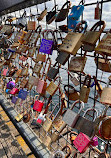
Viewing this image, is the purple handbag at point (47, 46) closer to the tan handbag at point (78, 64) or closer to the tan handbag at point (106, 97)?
the tan handbag at point (78, 64)

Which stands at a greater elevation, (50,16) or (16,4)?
(16,4)

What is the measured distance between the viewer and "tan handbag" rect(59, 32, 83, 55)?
3.61 feet

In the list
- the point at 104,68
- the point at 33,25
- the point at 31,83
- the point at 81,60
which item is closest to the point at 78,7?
the point at 81,60

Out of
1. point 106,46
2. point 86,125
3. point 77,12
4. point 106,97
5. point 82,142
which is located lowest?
point 82,142

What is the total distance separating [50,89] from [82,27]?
25.5 inches

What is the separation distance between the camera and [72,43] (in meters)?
1.12

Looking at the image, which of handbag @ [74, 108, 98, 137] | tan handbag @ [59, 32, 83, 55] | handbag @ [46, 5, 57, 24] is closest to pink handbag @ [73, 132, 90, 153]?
handbag @ [74, 108, 98, 137]

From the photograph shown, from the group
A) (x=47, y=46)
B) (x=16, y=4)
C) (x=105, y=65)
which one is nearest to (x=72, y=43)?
(x=105, y=65)

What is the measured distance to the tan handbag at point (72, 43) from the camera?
1.10m

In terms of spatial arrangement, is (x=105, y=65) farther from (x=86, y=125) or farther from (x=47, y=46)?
(x=47, y=46)

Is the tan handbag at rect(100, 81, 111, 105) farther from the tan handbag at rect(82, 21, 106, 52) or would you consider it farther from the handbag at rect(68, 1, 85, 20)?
the handbag at rect(68, 1, 85, 20)

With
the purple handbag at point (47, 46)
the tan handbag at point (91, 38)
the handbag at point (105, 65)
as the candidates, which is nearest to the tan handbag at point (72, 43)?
the tan handbag at point (91, 38)

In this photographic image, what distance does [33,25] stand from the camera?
5.97 ft

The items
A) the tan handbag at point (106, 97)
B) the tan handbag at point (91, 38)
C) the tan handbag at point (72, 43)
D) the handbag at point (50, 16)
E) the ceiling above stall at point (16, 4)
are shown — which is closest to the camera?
the tan handbag at point (106, 97)
